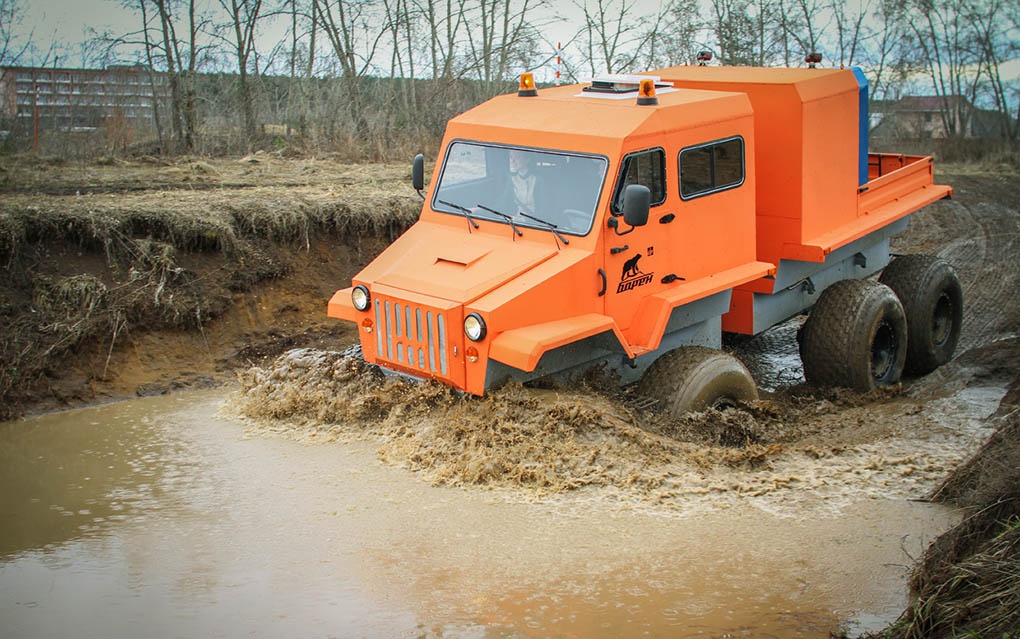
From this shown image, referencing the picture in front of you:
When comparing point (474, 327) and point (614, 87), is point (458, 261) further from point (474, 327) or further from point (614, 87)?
point (614, 87)

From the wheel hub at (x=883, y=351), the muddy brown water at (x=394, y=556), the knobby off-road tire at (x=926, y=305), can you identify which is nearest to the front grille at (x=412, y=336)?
the muddy brown water at (x=394, y=556)

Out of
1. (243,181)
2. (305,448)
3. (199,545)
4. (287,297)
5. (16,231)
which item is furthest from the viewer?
(243,181)

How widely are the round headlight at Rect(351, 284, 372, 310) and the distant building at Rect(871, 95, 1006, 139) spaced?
15.7 metres

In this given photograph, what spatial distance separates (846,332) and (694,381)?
2.14 meters

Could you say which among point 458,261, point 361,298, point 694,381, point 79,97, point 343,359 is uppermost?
point 79,97

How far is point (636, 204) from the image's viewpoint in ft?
23.2

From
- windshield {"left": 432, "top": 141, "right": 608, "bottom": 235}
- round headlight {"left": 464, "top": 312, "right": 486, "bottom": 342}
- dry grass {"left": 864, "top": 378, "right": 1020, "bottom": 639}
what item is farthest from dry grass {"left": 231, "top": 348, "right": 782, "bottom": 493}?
dry grass {"left": 864, "top": 378, "right": 1020, "bottom": 639}

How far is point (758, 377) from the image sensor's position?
34.1ft

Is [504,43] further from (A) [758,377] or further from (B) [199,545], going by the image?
(B) [199,545]

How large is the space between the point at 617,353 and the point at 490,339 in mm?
1290

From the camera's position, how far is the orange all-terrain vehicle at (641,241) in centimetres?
725

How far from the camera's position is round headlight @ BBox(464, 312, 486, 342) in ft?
22.8

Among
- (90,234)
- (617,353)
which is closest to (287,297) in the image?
(90,234)

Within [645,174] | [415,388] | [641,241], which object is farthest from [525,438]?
[645,174]
